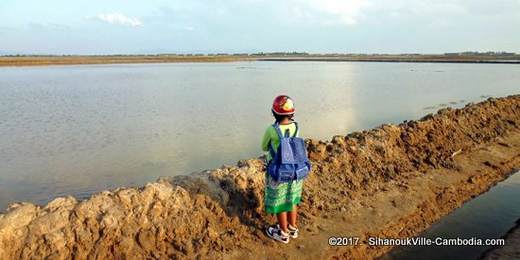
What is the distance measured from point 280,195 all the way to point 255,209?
911 mm

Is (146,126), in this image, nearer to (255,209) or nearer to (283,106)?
(255,209)

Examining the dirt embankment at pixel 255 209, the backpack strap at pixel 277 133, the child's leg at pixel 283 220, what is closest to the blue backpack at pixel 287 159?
the backpack strap at pixel 277 133

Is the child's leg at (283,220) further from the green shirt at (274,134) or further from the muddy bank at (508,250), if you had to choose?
the muddy bank at (508,250)

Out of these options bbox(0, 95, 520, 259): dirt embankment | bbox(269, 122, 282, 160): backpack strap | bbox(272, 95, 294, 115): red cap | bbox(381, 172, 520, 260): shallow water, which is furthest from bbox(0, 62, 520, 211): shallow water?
bbox(381, 172, 520, 260): shallow water

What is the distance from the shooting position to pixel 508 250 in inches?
212

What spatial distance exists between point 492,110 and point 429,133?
4609mm

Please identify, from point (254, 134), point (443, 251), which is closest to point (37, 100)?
point (254, 134)

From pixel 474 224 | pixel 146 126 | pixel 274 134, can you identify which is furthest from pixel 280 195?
pixel 146 126

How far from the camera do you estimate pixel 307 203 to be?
6062 mm

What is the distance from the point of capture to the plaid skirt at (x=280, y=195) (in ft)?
15.8

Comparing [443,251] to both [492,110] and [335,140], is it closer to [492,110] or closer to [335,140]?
[335,140]

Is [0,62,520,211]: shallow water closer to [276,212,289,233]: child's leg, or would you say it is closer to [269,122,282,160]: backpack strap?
[276,212,289,233]: child's leg

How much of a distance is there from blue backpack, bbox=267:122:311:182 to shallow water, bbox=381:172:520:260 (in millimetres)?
1751

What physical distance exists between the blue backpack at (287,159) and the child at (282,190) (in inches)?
2.5
